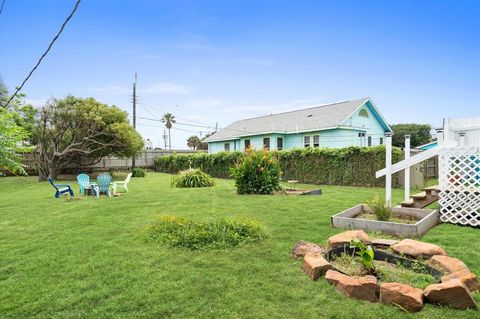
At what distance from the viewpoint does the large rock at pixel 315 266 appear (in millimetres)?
2779

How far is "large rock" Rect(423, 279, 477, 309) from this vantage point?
87.0 inches

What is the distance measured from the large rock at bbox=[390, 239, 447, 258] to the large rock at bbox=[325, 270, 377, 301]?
0.94m

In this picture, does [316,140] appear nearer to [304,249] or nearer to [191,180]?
[191,180]

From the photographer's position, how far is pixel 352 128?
17969mm

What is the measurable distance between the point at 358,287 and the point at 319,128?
1641cm

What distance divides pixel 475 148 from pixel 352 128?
1375cm

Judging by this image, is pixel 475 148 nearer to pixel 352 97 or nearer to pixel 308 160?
pixel 308 160

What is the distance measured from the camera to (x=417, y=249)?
314 cm

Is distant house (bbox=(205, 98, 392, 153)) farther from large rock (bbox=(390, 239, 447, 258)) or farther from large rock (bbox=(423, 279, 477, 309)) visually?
large rock (bbox=(423, 279, 477, 309))

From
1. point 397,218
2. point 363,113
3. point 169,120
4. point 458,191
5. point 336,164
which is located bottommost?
point 397,218

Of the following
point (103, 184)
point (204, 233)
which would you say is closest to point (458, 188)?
point (204, 233)

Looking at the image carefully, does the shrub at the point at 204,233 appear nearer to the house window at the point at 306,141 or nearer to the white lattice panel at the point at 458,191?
the white lattice panel at the point at 458,191

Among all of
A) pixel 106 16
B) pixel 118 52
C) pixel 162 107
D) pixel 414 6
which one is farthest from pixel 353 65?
pixel 162 107

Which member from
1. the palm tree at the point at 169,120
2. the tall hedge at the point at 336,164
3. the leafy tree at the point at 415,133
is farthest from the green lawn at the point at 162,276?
the palm tree at the point at 169,120
